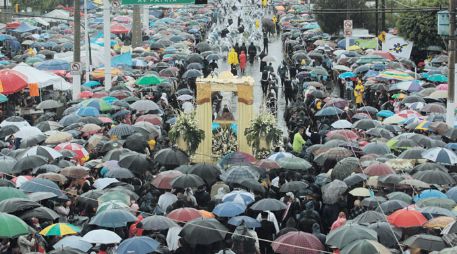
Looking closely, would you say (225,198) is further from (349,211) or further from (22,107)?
(22,107)

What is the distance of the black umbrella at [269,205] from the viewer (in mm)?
18703

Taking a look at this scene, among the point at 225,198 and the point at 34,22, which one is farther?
the point at 34,22

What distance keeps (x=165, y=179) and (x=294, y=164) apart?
3196 millimetres

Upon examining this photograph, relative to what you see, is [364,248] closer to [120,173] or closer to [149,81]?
[120,173]

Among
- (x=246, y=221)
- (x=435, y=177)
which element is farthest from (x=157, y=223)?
(x=435, y=177)

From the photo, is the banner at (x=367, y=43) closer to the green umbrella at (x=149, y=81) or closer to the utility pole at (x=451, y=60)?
the green umbrella at (x=149, y=81)

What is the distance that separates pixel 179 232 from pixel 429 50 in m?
34.9

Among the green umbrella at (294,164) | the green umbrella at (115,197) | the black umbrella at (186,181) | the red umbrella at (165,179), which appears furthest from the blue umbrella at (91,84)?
the green umbrella at (115,197)

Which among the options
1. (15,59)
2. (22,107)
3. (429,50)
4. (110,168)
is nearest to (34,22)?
(15,59)

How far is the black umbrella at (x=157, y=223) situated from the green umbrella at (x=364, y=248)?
10.5 feet

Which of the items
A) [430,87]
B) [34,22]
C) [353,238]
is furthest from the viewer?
[34,22]

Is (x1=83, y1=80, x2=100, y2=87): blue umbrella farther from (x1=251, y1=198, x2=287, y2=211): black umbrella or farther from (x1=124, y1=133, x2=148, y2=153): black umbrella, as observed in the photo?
(x1=251, y1=198, x2=287, y2=211): black umbrella

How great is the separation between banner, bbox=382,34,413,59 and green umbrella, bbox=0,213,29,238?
32.0 meters

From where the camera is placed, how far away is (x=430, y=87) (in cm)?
3431
